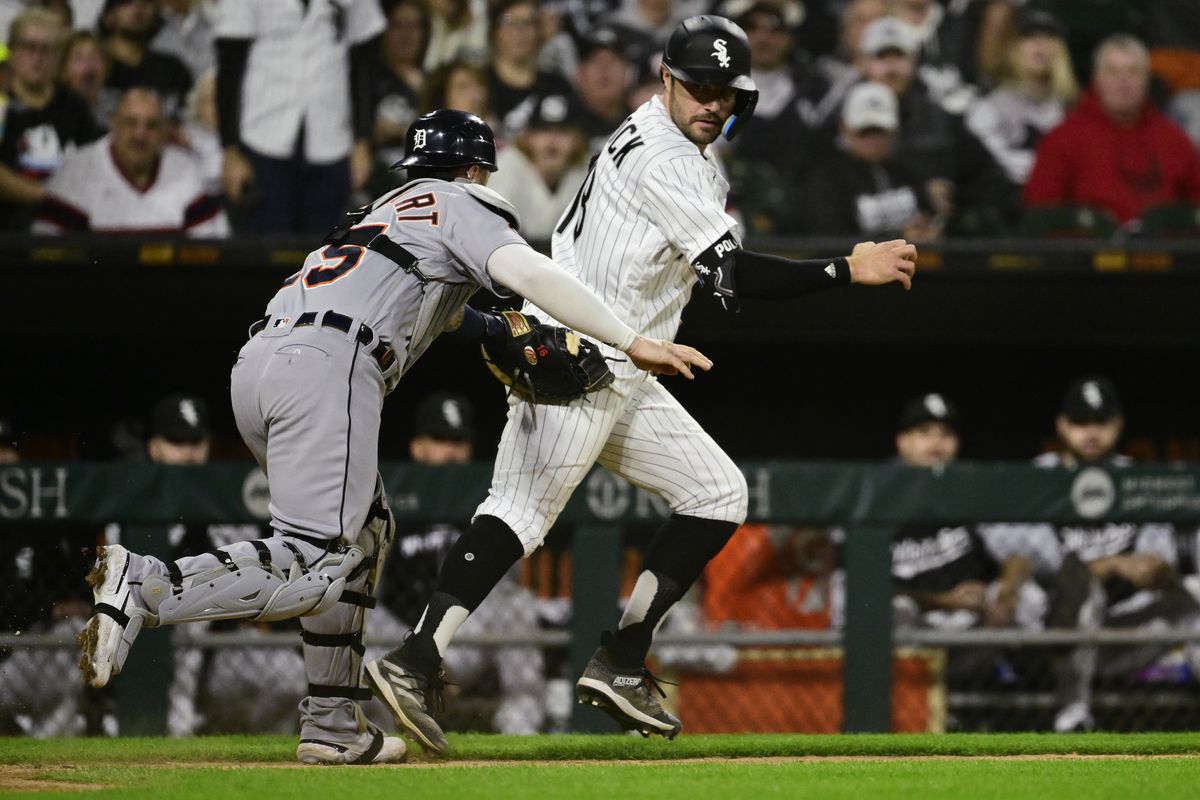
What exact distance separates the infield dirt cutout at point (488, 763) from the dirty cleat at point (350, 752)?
0.04m

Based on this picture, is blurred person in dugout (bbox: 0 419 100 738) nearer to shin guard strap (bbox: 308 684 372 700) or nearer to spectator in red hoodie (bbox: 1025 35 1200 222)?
shin guard strap (bbox: 308 684 372 700)

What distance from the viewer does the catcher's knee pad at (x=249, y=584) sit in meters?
3.32

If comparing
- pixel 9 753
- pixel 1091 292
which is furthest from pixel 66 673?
pixel 1091 292

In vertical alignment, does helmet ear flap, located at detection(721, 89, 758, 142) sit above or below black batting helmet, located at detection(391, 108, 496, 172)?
above

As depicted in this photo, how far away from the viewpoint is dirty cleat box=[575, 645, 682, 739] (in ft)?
12.8

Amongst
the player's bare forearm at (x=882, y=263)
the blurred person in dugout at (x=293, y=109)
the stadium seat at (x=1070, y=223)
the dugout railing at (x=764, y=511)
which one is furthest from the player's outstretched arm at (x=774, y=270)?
the blurred person in dugout at (x=293, y=109)

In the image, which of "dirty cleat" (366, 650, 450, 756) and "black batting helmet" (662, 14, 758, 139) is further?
"black batting helmet" (662, 14, 758, 139)

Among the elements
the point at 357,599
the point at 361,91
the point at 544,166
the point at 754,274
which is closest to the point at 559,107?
the point at 544,166

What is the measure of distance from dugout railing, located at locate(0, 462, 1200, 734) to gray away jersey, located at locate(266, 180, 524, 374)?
1983mm

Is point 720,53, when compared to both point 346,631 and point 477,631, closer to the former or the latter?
point 346,631

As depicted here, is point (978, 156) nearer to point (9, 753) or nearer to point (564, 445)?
point (564, 445)

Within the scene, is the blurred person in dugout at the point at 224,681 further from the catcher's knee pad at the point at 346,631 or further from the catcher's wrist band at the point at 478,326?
the catcher's wrist band at the point at 478,326

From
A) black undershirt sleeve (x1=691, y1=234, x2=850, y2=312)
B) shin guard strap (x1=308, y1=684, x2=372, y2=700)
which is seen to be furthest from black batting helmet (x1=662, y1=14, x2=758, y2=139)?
shin guard strap (x1=308, y1=684, x2=372, y2=700)

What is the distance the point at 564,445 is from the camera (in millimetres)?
3852
